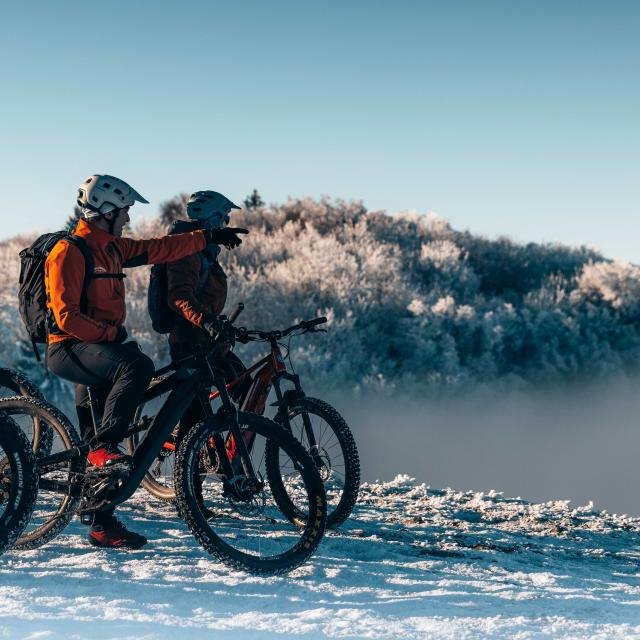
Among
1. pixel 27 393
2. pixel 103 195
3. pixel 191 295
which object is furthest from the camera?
pixel 191 295

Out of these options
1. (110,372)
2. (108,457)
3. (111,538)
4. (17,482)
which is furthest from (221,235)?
(111,538)

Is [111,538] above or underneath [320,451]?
underneath

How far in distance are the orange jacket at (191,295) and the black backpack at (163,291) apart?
0.17 feet

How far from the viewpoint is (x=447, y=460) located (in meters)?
18.0

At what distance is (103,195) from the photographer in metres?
4.63


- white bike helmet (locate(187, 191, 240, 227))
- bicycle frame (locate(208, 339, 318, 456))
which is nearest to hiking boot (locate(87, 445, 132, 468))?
bicycle frame (locate(208, 339, 318, 456))

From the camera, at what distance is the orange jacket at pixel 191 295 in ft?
A: 17.4

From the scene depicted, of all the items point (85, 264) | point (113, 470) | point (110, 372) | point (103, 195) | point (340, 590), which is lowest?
point (340, 590)

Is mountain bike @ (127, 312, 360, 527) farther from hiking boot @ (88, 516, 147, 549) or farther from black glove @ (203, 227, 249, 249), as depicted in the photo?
hiking boot @ (88, 516, 147, 549)

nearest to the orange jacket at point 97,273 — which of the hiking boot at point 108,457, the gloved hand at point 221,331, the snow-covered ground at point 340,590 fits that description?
the gloved hand at point 221,331

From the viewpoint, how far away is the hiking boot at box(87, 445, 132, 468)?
14.6 feet

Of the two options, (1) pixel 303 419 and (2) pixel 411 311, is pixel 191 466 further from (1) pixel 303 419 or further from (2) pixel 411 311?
(2) pixel 411 311

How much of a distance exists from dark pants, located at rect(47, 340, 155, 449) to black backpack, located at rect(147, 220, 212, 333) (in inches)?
44.7

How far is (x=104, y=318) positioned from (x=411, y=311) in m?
18.6
